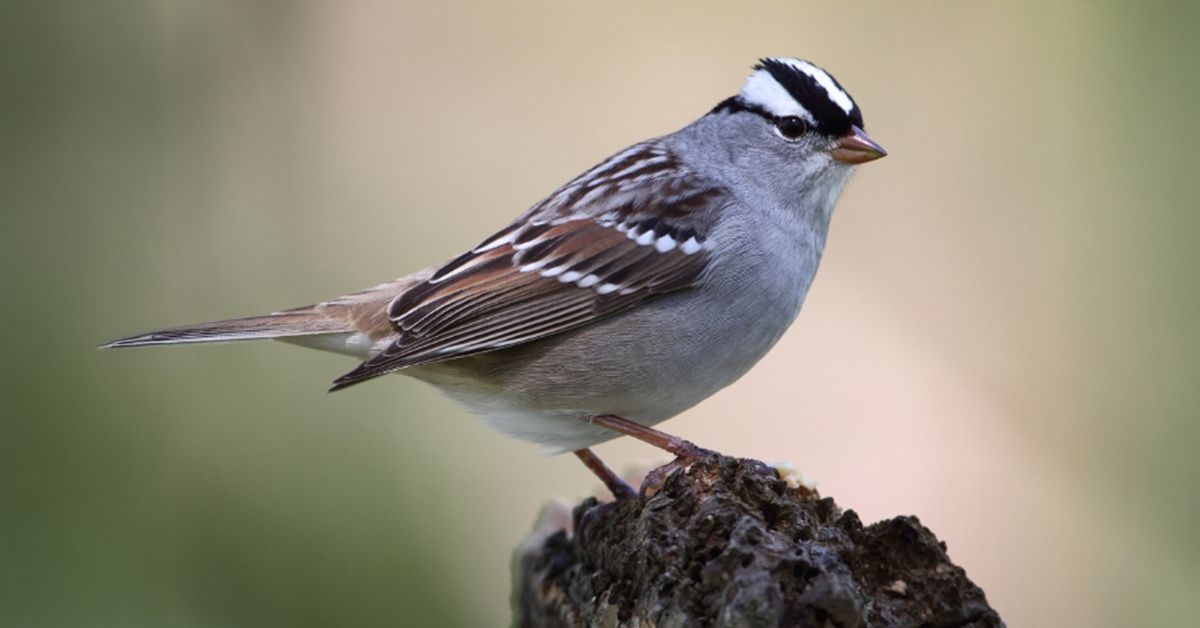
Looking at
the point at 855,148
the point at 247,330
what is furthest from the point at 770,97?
the point at 247,330

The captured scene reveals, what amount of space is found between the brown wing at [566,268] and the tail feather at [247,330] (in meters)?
0.27

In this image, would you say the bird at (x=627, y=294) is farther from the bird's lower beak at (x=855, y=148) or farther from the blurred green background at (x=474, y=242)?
the blurred green background at (x=474, y=242)

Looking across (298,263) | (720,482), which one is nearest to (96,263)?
(298,263)

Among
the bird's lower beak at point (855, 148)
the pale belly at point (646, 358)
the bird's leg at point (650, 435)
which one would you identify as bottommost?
the bird's leg at point (650, 435)

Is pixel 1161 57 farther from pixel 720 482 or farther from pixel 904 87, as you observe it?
pixel 720 482

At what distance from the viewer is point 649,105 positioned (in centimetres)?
618

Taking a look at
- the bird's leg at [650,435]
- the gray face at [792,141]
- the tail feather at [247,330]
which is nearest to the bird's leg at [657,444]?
the bird's leg at [650,435]

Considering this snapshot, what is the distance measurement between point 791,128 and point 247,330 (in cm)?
179

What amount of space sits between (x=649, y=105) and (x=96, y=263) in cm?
281

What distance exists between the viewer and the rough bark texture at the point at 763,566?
2102mm

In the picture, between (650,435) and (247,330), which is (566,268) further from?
(247,330)

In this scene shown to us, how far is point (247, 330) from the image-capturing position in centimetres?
362

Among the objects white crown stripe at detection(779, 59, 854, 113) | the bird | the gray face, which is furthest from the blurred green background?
white crown stripe at detection(779, 59, 854, 113)

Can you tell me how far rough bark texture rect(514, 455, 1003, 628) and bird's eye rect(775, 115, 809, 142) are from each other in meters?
1.38
